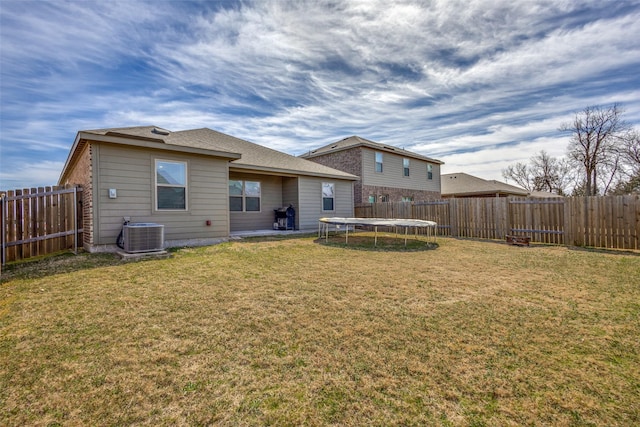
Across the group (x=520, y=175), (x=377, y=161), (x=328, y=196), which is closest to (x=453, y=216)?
(x=328, y=196)

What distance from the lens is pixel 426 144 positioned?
1964 cm

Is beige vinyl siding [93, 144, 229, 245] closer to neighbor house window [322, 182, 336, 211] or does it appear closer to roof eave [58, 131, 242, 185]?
roof eave [58, 131, 242, 185]

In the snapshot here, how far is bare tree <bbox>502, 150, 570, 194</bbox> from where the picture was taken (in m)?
34.2

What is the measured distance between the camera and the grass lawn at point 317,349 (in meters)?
1.64

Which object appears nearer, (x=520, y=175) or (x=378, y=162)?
(x=378, y=162)

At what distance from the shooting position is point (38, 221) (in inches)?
236

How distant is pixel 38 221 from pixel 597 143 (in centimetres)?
3861

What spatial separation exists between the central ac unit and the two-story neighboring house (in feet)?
38.5

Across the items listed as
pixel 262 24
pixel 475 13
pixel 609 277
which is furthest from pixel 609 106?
pixel 262 24

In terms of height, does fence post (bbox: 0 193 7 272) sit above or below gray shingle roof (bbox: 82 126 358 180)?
below

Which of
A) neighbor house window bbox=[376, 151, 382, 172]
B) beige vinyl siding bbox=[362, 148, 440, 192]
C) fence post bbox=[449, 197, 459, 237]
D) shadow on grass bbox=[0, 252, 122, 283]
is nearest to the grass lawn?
shadow on grass bbox=[0, 252, 122, 283]

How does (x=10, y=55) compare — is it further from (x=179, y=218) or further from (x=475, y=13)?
(x=475, y=13)

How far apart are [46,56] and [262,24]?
19.4 feet

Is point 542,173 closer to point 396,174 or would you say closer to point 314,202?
point 396,174
